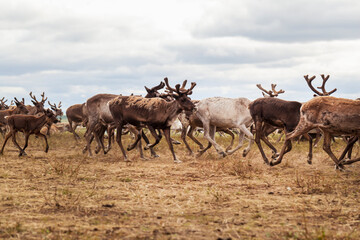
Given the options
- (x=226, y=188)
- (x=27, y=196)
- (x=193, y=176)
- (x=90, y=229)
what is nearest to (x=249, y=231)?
(x=90, y=229)

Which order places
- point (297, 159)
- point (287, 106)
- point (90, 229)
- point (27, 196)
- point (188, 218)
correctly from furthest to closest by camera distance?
point (297, 159) → point (287, 106) → point (27, 196) → point (188, 218) → point (90, 229)

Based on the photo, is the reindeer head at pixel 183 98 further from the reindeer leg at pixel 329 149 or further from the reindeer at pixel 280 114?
the reindeer leg at pixel 329 149

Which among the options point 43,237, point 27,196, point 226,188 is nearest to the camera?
point 43,237

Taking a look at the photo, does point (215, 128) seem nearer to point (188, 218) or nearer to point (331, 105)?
point (331, 105)

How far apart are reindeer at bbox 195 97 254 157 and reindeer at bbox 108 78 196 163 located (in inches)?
39.5

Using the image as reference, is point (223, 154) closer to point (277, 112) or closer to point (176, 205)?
point (277, 112)

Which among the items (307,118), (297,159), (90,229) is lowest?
(297,159)

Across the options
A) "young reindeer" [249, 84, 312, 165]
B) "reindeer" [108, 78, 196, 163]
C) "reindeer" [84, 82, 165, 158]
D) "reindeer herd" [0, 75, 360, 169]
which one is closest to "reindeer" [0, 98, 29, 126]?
"reindeer herd" [0, 75, 360, 169]

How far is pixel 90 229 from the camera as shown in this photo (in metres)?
5.29

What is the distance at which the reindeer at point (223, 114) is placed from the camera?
14117 millimetres

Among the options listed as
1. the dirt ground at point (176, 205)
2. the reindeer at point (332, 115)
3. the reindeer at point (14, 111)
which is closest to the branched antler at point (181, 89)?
the dirt ground at point (176, 205)

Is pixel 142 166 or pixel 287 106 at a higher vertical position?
pixel 287 106

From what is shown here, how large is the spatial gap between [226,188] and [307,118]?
118 inches

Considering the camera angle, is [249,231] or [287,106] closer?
[249,231]
